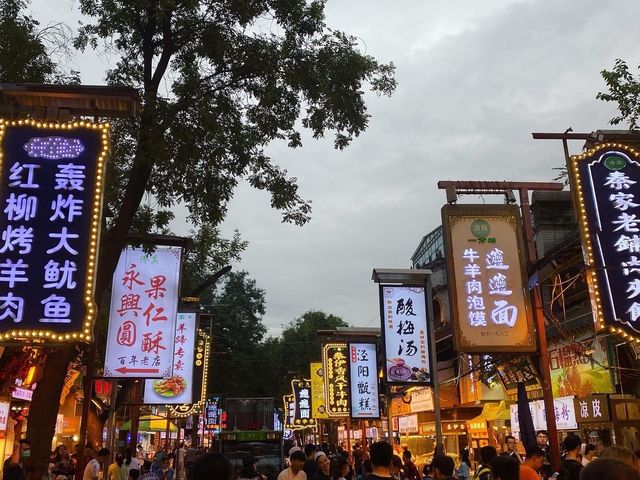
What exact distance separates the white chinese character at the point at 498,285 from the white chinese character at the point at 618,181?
121 inches

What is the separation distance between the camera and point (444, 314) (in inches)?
1372

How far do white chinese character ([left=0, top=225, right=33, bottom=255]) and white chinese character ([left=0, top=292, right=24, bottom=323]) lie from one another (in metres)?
0.66

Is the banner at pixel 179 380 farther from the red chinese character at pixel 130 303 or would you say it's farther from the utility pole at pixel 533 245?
the utility pole at pixel 533 245

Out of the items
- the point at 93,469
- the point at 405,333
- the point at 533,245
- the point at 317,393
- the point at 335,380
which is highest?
the point at 533,245

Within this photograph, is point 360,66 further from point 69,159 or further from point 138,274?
point 138,274

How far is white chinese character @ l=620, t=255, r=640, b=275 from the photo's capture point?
34.6 feet

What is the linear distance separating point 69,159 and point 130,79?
384cm

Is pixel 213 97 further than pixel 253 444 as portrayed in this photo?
No

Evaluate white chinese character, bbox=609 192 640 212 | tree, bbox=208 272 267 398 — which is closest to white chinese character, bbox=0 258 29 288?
white chinese character, bbox=609 192 640 212

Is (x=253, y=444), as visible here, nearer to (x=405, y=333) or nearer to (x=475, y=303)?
(x=405, y=333)

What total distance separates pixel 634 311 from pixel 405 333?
30.4 feet

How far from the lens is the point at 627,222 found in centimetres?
1091

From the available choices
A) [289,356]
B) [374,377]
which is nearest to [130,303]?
[374,377]

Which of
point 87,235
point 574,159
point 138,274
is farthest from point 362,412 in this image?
point 87,235
